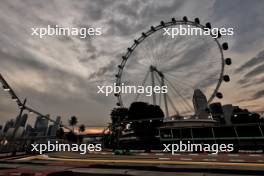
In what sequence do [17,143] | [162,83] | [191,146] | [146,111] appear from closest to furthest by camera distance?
[17,143] < [191,146] < [162,83] < [146,111]

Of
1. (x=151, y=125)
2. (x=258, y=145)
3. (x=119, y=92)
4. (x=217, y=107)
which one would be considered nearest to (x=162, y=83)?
(x=119, y=92)

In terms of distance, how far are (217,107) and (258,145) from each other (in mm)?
172958

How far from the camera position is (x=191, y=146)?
103 feet

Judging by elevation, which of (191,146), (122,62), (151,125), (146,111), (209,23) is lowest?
(191,146)

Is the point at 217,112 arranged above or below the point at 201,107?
above

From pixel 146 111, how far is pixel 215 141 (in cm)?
3831

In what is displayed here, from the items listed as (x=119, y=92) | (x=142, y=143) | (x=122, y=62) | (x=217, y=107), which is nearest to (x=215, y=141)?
(x=142, y=143)

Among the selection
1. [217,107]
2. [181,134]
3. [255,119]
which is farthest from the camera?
[217,107]

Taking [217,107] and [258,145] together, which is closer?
[258,145]

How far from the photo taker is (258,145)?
92.4 ft

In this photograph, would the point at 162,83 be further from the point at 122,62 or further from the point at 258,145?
the point at 258,145

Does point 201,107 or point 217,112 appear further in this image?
point 217,112

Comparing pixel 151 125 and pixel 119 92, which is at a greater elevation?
pixel 119 92

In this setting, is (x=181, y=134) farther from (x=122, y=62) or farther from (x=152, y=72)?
(x=122, y=62)
